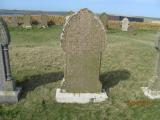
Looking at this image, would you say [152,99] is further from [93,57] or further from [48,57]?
[48,57]

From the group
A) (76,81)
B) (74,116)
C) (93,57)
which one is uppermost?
(93,57)

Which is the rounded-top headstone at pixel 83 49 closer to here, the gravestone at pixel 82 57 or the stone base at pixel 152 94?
the gravestone at pixel 82 57

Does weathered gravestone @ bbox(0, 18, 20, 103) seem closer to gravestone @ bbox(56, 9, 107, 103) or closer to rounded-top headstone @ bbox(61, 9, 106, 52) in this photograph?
gravestone @ bbox(56, 9, 107, 103)

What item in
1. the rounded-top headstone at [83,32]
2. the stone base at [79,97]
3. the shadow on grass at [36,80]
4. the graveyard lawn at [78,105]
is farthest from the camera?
the shadow on grass at [36,80]

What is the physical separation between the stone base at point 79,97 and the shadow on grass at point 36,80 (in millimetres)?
1195

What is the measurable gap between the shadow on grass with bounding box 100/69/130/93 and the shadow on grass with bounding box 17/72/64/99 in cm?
177

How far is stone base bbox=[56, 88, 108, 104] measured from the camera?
26.2ft

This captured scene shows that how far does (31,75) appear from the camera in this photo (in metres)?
9.90

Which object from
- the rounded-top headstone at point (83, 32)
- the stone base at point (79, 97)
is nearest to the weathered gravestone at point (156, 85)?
the stone base at point (79, 97)

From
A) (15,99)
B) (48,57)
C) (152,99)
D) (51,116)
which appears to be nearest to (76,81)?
(51,116)

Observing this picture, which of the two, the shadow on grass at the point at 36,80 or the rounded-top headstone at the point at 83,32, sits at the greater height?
the rounded-top headstone at the point at 83,32

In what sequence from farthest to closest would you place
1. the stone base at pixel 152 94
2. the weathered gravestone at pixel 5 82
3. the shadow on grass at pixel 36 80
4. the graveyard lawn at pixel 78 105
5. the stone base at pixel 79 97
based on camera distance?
the shadow on grass at pixel 36 80, the stone base at pixel 152 94, the stone base at pixel 79 97, the weathered gravestone at pixel 5 82, the graveyard lawn at pixel 78 105

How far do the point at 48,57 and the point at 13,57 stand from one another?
174cm

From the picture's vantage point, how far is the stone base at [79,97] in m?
8.00
